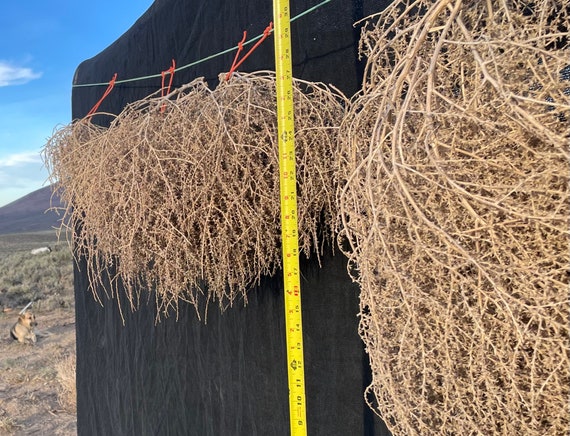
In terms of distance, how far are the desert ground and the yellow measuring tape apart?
329 centimetres

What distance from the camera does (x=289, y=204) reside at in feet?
3.85

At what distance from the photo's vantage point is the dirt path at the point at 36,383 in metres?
3.90

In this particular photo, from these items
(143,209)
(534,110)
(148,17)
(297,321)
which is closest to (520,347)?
(534,110)

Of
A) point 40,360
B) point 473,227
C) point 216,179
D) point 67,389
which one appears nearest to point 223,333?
point 216,179

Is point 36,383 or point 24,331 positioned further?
point 24,331

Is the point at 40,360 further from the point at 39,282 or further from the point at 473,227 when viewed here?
the point at 473,227

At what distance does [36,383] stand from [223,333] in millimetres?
3471

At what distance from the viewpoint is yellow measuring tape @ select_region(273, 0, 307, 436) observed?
116 cm

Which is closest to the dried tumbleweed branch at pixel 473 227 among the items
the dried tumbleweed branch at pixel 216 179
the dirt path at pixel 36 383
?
the dried tumbleweed branch at pixel 216 179

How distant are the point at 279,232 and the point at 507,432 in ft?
2.45

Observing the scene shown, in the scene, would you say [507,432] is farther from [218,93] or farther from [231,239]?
[218,93]

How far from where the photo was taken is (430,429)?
0.87 meters

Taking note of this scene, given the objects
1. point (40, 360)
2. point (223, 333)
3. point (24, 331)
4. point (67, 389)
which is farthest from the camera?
point (24, 331)

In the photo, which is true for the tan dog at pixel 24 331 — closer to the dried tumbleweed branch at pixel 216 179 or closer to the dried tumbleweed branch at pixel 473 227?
the dried tumbleweed branch at pixel 216 179
